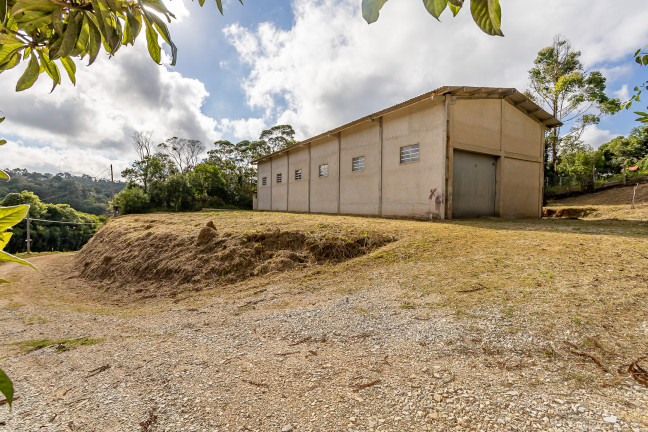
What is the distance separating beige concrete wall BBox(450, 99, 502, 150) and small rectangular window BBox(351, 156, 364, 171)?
4.81 meters

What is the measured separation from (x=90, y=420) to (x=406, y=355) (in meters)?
2.37

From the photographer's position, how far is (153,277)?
7.07 m

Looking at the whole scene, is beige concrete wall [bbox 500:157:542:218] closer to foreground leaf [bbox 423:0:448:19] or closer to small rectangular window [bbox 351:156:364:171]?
small rectangular window [bbox 351:156:364:171]

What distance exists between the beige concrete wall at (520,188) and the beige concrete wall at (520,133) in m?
0.53

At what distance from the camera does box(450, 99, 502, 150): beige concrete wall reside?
11164mm

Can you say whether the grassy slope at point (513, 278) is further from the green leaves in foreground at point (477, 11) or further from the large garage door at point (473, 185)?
the large garage door at point (473, 185)

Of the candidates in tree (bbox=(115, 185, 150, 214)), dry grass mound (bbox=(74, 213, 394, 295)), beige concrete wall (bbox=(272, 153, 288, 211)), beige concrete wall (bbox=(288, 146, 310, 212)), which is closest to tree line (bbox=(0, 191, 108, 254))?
tree (bbox=(115, 185, 150, 214))

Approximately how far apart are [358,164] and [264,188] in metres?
12.3

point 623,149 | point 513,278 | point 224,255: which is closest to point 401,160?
point 224,255

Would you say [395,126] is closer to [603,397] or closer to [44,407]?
[603,397]

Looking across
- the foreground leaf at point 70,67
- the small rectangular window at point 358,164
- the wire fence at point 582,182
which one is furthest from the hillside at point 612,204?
the foreground leaf at point 70,67

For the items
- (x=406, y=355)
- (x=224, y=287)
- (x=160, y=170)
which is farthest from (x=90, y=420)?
(x=160, y=170)

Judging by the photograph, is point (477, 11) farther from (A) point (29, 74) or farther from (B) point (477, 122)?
(B) point (477, 122)

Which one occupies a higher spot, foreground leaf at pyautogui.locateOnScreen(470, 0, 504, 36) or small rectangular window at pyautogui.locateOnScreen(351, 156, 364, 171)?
small rectangular window at pyautogui.locateOnScreen(351, 156, 364, 171)
